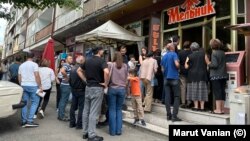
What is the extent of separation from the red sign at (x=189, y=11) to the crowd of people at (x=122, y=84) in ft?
5.54

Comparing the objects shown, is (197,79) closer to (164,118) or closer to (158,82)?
(164,118)

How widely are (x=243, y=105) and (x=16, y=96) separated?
15.5ft

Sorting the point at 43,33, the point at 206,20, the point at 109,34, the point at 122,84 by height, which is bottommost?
the point at 122,84

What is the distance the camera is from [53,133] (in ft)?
22.2

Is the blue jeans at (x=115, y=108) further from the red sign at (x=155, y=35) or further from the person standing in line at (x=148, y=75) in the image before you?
the red sign at (x=155, y=35)

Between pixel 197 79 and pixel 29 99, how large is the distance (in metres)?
4.06

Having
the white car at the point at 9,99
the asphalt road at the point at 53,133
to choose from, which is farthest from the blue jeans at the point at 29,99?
the white car at the point at 9,99

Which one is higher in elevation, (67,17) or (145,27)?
(67,17)

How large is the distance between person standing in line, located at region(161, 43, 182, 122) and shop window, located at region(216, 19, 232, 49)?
185 cm

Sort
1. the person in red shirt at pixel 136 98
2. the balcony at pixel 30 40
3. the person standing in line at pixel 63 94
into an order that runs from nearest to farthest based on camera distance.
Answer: the person in red shirt at pixel 136 98 → the person standing in line at pixel 63 94 → the balcony at pixel 30 40

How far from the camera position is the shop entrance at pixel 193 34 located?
30.7ft

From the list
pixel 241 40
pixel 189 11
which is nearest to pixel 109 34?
pixel 189 11

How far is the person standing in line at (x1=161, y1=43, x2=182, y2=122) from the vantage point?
7070mm

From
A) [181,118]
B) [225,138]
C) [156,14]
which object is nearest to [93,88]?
[181,118]
